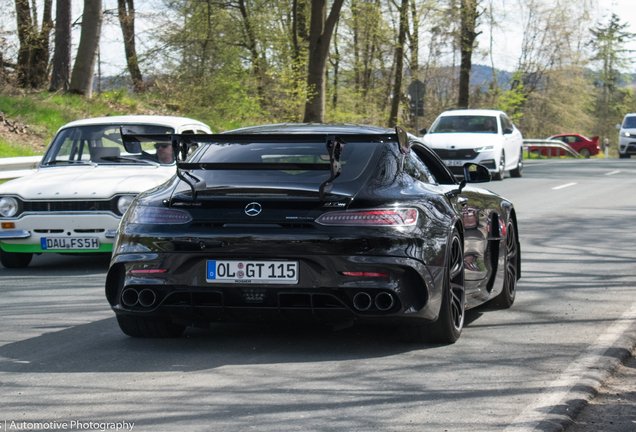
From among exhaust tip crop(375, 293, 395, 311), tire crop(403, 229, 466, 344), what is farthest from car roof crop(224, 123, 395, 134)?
exhaust tip crop(375, 293, 395, 311)

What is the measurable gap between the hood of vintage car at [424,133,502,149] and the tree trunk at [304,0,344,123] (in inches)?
177

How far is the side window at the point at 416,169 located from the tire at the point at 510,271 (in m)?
1.38

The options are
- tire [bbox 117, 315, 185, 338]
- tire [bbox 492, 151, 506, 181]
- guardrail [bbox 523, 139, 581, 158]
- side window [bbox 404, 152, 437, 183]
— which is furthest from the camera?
guardrail [bbox 523, 139, 581, 158]

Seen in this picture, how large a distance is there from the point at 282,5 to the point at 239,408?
95.2 ft

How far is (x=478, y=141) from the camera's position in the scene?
75.3 feet

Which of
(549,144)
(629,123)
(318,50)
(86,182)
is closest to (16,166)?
(86,182)

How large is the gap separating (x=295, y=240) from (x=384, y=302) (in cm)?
63

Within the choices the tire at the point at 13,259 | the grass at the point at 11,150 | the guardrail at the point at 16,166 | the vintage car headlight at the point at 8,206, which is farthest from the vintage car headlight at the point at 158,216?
the grass at the point at 11,150

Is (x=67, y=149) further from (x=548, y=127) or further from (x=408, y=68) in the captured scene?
(x=548, y=127)

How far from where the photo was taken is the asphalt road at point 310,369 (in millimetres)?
3932

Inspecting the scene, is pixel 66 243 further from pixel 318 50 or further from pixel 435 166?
pixel 318 50

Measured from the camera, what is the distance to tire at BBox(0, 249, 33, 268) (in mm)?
9328

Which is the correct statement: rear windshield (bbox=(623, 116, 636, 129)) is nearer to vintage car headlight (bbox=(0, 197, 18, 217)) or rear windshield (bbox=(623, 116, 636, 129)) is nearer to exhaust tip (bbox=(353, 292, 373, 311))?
vintage car headlight (bbox=(0, 197, 18, 217))

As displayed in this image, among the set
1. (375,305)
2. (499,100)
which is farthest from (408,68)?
(375,305)
